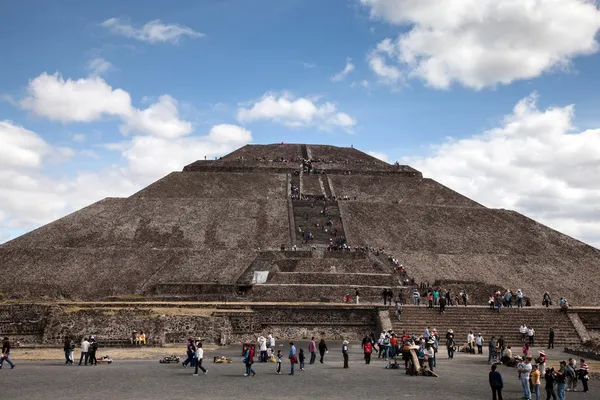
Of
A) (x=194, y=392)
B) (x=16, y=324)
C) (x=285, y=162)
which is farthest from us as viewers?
(x=285, y=162)

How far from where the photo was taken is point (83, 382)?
1741 centimetres

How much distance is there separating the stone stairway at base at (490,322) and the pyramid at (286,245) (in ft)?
19.7

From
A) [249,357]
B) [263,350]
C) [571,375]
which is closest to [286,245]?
[263,350]

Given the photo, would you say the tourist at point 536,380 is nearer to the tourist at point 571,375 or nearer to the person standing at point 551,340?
the tourist at point 571,375

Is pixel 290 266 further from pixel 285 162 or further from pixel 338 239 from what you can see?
pixel 285 162

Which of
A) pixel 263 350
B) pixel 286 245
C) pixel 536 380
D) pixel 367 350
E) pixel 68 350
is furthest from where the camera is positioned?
pixel 286 245

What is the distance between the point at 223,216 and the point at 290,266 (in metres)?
15.5

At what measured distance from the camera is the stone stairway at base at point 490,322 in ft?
95.5

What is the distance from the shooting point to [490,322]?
1196 inches

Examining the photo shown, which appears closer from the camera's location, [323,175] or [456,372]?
[456,372]

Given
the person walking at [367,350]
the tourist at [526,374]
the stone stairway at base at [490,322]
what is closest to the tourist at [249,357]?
the person walking at [367,350]

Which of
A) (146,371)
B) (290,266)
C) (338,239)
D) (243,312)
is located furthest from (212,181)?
(146,371)

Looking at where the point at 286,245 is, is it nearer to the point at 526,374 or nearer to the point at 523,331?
the point at 523,331

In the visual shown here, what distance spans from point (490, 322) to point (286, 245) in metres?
23.4
